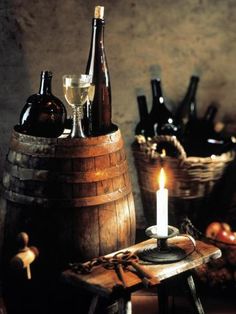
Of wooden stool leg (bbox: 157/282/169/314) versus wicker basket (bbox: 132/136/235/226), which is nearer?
wooden stool leg (bbox: 157/282/169/314)

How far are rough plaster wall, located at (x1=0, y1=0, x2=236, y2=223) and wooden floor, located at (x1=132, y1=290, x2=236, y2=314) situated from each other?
1.07m

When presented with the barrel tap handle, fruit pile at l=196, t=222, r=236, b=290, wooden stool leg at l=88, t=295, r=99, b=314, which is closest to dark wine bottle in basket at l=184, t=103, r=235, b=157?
fruit pile at l=196, t=222, r=236, b=290

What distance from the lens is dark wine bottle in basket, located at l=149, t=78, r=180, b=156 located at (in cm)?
331

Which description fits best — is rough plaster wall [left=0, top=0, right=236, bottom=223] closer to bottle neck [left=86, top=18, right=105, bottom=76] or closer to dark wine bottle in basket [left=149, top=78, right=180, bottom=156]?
dark wine bottle in basket [left=149, top=78, right=180, bottom=156]

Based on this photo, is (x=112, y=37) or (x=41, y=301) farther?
(x=112, y=37)

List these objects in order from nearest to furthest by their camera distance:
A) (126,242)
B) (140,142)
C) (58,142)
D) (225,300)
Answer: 1. (58,142)
2. (126,242)
3. (225,300)
4. (140,142)

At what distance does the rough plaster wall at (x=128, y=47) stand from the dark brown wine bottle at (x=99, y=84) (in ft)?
2.95

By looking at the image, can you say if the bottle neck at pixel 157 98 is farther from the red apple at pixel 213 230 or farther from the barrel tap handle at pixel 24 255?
the barrel tap handle at pixel 24 255

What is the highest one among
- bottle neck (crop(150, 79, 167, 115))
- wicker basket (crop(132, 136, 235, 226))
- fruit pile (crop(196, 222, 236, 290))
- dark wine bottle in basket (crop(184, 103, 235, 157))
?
bottle neck (crop(150, 79, 167, 115))

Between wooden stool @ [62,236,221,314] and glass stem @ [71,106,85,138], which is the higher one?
glass stem @ [71,106,85,138]

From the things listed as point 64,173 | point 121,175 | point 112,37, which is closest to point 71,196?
point 64,173

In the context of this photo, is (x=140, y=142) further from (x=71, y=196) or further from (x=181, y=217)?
(x=71, y=196)

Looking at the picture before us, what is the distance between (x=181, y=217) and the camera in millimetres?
3105

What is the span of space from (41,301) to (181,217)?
3.62 feet
